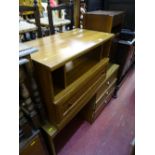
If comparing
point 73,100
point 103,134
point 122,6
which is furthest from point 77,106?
point 122,6

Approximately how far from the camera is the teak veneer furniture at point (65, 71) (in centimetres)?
77

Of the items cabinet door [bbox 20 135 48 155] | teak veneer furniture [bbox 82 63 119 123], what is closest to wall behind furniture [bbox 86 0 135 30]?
teak veneer furniture [bbox 82 63 119 123]

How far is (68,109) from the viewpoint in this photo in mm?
1013

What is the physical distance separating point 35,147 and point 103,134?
2.81ft

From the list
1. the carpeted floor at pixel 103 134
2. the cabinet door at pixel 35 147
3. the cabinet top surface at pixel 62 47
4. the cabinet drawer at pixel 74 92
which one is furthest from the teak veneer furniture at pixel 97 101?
the cabinet door at pixel 35 147

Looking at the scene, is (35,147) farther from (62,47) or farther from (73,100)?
(62,47)

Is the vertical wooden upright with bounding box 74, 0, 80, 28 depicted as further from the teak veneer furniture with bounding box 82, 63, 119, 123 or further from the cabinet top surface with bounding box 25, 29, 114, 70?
the teak veneer furniture with bounding box 82, 63, 119, 123

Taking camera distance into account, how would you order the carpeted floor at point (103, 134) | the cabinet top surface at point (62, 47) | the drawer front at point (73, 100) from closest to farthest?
the cabinet top surface at point (62, 47), the drawer front at point (73, 100), the carpeted floor at point (103, 134)

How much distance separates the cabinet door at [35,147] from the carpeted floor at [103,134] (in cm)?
43

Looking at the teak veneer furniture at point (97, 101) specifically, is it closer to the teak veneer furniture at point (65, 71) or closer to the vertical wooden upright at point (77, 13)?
the teak veneer furniture at point (65, 71)
